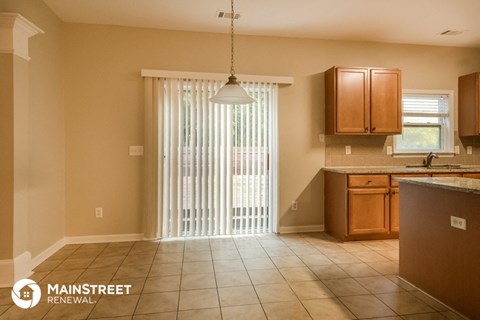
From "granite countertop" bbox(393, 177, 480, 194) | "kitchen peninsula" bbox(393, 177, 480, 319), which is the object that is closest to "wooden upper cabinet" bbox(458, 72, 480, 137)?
"kitchen peninsula" bbox(393, 177, 480, 319)

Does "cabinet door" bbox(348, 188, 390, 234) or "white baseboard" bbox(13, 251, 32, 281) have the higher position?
"cabinet door" bbox(348, 188, 390, 234)

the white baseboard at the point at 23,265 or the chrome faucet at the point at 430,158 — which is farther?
the chrome faucet at the point at 430,158

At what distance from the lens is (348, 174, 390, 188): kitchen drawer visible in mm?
3588

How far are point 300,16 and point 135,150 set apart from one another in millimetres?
2694

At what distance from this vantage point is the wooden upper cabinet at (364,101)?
386 cm

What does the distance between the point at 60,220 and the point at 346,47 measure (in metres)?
4.57

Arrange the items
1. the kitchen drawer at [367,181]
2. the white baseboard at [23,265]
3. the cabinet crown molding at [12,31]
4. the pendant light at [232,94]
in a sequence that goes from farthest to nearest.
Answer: the kitchen drawer at [367,181], the pendant light at [232,94], the white baseboard at [23,265], the cabinet crown molding at [12,31]

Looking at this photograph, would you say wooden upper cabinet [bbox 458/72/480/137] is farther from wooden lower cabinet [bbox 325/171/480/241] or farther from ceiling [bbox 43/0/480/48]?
wooden lower cabinet [bbox 325/171/480/241]

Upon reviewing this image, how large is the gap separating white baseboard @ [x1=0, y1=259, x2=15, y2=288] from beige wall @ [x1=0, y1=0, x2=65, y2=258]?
3.2 inches

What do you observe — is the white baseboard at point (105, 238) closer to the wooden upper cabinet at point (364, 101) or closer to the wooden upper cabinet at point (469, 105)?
the wooden upper cabinet at point (364, 101)

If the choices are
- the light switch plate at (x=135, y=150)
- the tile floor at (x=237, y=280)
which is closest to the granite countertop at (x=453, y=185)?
the tile floor at (x=237, y=280)

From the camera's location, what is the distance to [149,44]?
12.4 ft

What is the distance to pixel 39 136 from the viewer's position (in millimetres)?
3004

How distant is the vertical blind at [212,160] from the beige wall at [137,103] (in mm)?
262
